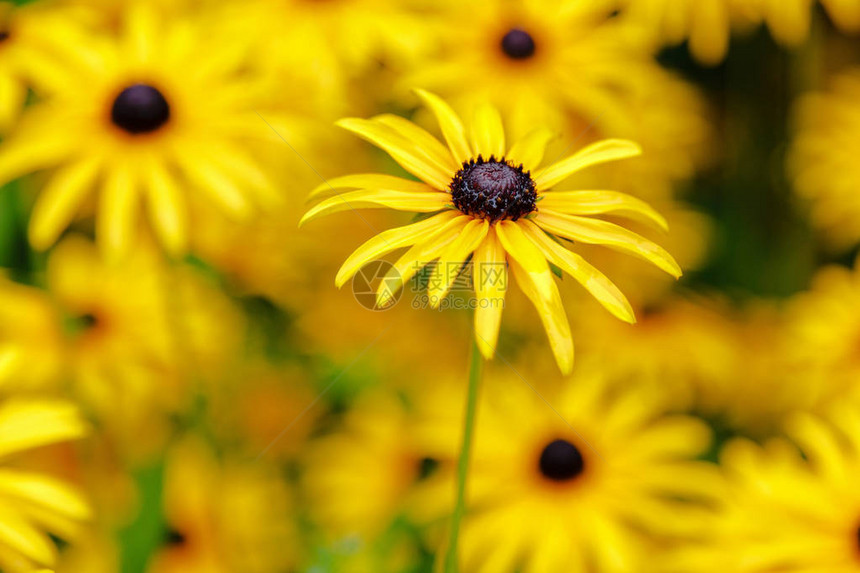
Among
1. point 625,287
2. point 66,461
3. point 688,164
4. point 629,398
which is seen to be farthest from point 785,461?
point 66,461

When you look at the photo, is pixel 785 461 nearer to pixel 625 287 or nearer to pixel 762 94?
pixel 625 287

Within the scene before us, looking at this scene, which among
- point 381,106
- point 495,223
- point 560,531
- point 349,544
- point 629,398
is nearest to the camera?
point 495,223

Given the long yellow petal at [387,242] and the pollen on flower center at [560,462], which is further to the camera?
the pollen on flower center at [560,462]

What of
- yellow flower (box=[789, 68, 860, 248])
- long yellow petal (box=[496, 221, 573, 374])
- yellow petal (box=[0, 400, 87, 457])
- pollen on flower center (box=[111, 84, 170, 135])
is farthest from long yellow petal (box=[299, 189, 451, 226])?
yellow flower (box=[789, 68, 860, 248])

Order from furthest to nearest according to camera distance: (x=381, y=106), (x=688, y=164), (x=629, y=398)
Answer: (x=688, y=164) < (x=381, y=106) < (x=629, y=398)

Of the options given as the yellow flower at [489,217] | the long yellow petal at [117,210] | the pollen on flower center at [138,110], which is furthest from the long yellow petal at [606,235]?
the pollen on flower center at [138,110]

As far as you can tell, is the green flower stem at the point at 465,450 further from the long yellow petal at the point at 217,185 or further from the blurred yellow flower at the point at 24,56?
the blurred yellow flower at the point at 24,56
